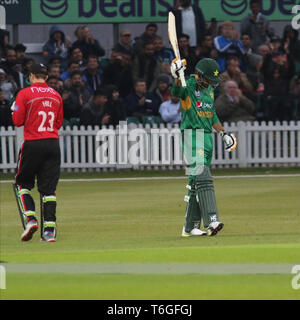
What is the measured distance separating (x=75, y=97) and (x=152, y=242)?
45.0ft

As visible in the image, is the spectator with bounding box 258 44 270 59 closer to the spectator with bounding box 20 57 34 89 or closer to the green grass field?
the green grass field

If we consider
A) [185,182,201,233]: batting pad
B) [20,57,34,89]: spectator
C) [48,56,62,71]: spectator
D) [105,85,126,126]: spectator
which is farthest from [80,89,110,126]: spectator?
[185,182,201,233]: batting pad

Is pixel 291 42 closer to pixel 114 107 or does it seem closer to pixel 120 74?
pixel 120 74

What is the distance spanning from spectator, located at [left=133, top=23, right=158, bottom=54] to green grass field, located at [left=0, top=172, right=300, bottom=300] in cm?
Answer: 579

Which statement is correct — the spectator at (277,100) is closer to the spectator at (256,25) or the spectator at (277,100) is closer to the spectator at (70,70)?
the spectator at (256,25)

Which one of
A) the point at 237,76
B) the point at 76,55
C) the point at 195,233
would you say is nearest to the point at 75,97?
the point at 76,55

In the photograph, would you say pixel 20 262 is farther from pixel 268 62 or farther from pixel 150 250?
pixel 268 62

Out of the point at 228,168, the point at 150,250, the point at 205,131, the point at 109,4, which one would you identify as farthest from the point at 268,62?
the point at 150,250

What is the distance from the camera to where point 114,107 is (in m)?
23.4

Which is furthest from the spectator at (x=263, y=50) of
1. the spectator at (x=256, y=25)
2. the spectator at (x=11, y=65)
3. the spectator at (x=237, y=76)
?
the spectator at (x=11, y=65)

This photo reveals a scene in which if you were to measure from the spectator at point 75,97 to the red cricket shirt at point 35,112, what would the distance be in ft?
41.0

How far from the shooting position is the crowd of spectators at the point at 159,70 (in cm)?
2359

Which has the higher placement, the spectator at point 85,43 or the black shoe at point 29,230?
the spectator at point 85,43

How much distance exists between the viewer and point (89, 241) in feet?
35.4
